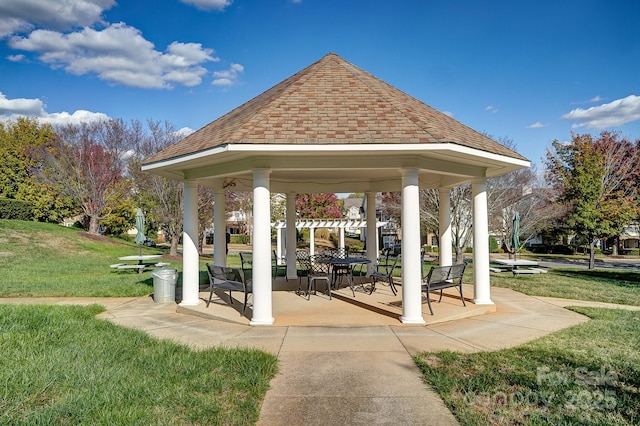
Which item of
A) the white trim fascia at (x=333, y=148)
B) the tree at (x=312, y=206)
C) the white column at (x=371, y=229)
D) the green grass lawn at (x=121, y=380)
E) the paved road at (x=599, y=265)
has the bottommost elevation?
the paved road at (x=599, y=265)

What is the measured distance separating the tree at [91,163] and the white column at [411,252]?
29.5 meters

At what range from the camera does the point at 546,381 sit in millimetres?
4195

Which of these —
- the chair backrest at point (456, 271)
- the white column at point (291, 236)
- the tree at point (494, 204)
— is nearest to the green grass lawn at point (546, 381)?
the chair backrest at point (456, 271)

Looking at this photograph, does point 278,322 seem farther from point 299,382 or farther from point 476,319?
point 476,319

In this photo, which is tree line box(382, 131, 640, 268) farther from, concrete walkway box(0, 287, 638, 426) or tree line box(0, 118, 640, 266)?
concrete walkway box(0, 287, 638, 426)

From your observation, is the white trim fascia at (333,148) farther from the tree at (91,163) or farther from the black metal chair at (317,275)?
the tree at (91,163)

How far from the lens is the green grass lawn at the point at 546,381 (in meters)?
3.48

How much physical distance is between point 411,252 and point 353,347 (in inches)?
81.2

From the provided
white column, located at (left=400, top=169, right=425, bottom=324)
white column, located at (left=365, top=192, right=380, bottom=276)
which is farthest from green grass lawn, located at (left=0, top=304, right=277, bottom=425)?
white column, located at (left=365, top=192, right=380, bottom=276)

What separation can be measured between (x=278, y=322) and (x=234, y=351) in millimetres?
1948

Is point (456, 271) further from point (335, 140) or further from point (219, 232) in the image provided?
point (219, 232)

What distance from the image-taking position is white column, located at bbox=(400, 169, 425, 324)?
6859mm

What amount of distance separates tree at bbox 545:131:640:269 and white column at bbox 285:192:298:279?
61.5 feet

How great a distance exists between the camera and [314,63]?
9.72m
